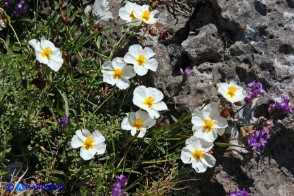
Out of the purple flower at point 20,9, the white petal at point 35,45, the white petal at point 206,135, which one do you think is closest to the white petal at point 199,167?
the white petal at point 206,135

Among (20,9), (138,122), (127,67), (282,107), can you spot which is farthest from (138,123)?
(20,9)

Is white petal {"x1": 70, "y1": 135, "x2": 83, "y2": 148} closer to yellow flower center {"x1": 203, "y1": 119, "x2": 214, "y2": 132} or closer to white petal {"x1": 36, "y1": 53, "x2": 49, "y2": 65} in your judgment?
white petal {"x1": 36, "y1": 53, "x2": 49, "y2": 65}

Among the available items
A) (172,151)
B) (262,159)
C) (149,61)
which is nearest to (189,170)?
(172,151)

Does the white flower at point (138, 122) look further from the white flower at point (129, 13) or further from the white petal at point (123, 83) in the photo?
→ the white flower at point (129, 13)

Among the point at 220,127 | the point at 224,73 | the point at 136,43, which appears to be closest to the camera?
the point at 220,127

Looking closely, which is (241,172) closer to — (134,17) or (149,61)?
(149,61)

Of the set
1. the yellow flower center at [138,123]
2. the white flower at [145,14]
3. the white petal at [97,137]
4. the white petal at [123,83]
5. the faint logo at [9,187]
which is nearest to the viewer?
the faint logo at [9,187]
